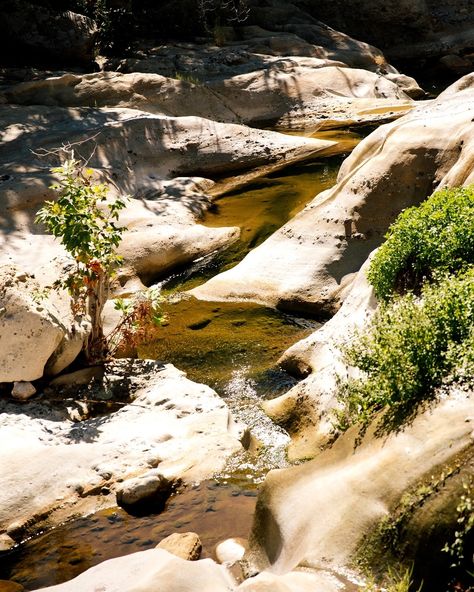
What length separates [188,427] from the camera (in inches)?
306

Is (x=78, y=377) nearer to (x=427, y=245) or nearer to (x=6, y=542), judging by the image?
(x=6, y=542)

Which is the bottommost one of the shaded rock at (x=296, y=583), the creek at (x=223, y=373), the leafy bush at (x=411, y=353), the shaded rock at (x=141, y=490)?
the creek at (x=223, y=373)

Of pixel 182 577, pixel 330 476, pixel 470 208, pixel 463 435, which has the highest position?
pixel 470 208

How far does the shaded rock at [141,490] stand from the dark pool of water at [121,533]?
108 mm

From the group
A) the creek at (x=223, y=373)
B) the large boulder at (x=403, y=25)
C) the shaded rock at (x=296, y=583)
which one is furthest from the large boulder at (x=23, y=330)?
the large boulder at (x=403, y=25)

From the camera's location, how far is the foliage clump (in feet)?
18.5

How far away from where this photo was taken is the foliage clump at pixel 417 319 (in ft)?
18.5

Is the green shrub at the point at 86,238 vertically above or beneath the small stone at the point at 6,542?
above

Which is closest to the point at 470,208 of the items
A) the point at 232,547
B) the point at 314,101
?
the point at 232,547

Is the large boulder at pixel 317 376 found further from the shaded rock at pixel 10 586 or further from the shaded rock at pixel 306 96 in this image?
the shaded rock at pixel 306 96

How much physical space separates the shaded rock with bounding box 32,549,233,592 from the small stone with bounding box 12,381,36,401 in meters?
3.10

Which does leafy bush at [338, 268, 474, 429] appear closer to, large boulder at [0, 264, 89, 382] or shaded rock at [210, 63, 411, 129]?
large boulder at [0, 264, 89, 382]

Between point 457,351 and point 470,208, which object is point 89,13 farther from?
point 457,351

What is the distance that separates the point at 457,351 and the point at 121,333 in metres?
4.85
